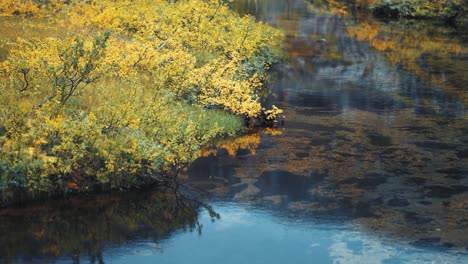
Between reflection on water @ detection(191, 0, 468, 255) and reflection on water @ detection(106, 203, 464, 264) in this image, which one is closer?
reflection on water @ detection(106, 203, 464, 264)

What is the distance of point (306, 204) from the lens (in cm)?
1320

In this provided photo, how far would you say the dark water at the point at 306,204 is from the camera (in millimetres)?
11070

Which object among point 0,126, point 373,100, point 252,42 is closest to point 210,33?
point 252,42

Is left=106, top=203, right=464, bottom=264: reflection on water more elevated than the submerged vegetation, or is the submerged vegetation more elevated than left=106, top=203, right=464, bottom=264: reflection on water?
the submerged vegetation

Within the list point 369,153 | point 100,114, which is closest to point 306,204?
point 369,153

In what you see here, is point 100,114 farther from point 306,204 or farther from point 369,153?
point 369,153

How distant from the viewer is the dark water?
11070mm

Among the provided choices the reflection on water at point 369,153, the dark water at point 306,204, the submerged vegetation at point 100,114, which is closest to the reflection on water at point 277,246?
the dark water at point 306,204

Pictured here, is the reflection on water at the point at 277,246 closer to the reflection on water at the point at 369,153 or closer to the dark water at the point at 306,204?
the dark water at the point at 306,204

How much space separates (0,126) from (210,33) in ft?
38.1

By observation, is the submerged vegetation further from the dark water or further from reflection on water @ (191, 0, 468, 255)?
reflection on water @ (191, 0, 468, 255)

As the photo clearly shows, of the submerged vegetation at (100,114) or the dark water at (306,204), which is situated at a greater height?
the submerged vegetation at (100,114)

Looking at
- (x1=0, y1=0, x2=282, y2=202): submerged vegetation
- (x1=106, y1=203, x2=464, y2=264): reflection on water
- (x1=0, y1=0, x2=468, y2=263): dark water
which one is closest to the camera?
(x1=106, y1=203, x2=464, y2=264): reflection on water

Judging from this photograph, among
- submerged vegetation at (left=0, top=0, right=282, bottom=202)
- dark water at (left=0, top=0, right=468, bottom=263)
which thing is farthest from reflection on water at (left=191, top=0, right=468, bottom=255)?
submerged vegetation at (left=0, top=0, right=282, bottom=202)
